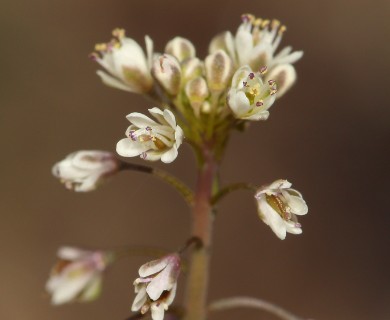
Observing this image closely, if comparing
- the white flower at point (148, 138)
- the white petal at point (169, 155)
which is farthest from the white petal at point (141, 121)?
the white petal at point (169, 155)

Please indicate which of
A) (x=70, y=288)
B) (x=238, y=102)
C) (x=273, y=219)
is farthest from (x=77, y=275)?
(x=238, y=102)

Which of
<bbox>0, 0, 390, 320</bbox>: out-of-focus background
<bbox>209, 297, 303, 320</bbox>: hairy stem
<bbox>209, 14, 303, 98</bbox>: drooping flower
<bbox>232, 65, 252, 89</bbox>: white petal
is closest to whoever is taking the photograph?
<bbox>232, 65, 252, 89</bbox>: white petal

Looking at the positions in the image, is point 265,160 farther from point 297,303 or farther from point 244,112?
point 244,112

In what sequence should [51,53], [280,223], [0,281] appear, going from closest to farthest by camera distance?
[280,223]
[0,281]
[51,53]

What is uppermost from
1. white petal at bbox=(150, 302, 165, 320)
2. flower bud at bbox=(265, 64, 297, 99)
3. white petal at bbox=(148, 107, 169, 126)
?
flower bud at bbox=(265, 64, 297, 99)

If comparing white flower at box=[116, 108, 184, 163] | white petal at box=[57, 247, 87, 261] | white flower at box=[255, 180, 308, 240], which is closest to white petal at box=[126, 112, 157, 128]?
white flower at box=[116, 108, 184, 163]

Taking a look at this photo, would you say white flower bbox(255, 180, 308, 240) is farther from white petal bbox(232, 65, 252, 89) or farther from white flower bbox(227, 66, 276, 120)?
white petal bbox(232, 65, 252, 89)

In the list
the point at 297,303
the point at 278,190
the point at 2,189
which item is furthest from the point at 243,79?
the point at 2,189
